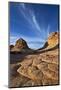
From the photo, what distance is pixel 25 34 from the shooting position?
2.98 m

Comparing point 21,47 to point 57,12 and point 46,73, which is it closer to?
point 46,73

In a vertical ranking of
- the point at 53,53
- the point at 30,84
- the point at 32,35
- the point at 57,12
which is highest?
the point at 57,12

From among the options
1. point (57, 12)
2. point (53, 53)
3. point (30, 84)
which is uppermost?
point (57, 12)

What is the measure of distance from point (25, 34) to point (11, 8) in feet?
1.17

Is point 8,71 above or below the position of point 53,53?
below

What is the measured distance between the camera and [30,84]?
2967mm

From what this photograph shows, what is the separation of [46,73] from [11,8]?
35.4 inches

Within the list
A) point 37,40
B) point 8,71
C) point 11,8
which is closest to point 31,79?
point 8,71

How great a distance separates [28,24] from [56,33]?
0.37 m

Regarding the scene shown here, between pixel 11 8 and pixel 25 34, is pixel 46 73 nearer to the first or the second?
pixel 25 34

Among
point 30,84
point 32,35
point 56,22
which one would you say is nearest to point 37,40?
point 32,35

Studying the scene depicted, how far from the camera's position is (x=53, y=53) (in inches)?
120

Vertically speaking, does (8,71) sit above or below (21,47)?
below

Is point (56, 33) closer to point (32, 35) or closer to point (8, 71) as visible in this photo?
point (32, 35)
